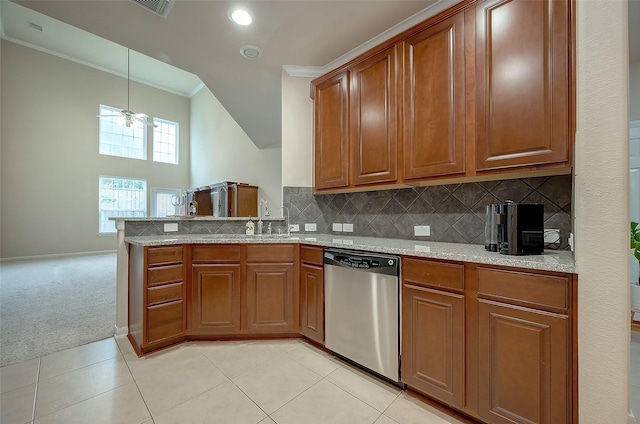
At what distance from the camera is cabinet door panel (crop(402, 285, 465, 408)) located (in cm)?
143

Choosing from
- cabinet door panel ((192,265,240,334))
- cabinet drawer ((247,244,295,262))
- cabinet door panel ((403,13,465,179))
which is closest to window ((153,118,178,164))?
cabinet door panel ((192,265,240,334))

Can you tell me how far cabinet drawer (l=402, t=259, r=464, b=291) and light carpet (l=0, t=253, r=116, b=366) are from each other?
9.28 ft

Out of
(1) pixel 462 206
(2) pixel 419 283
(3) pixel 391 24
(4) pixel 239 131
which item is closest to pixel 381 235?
(1) pixel 462 206

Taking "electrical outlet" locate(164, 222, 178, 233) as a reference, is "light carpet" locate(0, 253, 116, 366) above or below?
below

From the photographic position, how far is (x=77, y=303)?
335 cm

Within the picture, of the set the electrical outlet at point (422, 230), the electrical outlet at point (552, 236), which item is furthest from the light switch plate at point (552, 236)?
the electrical outlet at point (422, 230)

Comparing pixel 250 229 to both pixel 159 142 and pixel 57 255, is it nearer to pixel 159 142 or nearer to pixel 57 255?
pixel 57 255

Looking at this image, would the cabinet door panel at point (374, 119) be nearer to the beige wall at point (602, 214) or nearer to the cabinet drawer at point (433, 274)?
the cabinet drawer at point (433, 274)

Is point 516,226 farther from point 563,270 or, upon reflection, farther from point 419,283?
point 419,283

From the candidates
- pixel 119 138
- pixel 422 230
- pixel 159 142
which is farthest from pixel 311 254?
pixel 159 142

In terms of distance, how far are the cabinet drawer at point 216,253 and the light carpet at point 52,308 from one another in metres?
1.25

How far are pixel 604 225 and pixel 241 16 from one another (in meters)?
2.78

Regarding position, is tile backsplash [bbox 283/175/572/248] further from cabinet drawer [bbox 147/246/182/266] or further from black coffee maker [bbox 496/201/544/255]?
cabinet drawer [bbox 147/246/182/266]

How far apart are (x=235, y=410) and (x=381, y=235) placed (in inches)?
68.0
